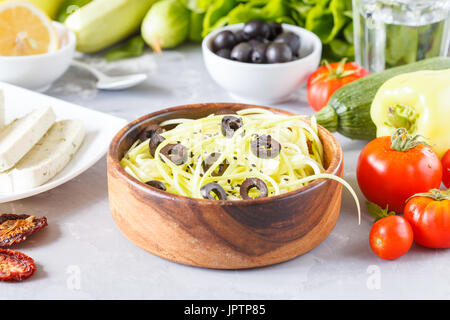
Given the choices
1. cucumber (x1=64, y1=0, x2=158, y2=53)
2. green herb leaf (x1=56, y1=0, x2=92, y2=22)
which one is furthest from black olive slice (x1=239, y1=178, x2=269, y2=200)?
green herb leaf (x1=56, y1=0, x2=92, y2=22)

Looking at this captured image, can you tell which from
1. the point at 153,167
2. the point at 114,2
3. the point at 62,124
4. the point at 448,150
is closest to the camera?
the point at 153,167

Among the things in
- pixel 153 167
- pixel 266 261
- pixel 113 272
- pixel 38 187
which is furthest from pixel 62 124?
pixel 266 261

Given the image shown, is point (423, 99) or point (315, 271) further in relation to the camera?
point (423, 99)

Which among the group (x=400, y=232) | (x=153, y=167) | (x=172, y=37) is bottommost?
(x=172, y=37)

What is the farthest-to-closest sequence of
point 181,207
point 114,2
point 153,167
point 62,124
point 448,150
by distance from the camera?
point 114,2
point 62,124
point 448,150
point 153,167
point 181,207

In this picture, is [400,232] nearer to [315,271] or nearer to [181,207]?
[315,271]

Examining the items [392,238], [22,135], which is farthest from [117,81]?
[392,238]
